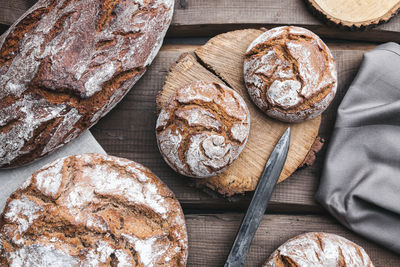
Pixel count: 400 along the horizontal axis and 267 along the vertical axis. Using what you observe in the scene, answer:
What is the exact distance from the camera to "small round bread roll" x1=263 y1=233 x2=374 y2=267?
6.09 feet

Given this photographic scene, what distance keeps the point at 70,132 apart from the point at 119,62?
56 centimetres

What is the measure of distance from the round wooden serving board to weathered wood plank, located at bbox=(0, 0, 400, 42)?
17 cm

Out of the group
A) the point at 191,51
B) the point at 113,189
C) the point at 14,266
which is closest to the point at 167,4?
the point at 191,51

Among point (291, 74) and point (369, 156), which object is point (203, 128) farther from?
point (369, 156)

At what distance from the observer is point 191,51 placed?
7.38 feet

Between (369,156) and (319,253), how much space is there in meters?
0.80

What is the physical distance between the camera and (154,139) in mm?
2240

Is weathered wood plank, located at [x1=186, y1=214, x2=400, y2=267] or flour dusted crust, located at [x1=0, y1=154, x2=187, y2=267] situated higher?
flour dusted crust, located at [x1=0, y1=154, x2=187, y2=267]

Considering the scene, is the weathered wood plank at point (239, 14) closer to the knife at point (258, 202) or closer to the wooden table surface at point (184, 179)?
the wooden table surface at point (184, 179)

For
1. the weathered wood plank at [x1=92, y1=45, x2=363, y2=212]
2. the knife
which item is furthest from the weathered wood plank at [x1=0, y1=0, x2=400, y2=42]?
the knife

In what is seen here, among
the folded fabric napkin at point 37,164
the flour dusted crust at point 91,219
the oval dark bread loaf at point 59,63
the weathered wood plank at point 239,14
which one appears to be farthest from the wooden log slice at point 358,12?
the folded fabric napkin at point 37,164

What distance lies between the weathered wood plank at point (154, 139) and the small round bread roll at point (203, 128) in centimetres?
33

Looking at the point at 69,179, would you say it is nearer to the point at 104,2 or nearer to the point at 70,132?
the point at 70,132

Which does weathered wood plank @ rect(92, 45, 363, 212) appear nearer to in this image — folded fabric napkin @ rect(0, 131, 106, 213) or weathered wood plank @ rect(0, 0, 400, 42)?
folded fabric napkin @ rect(0, 131, 106, 213)
